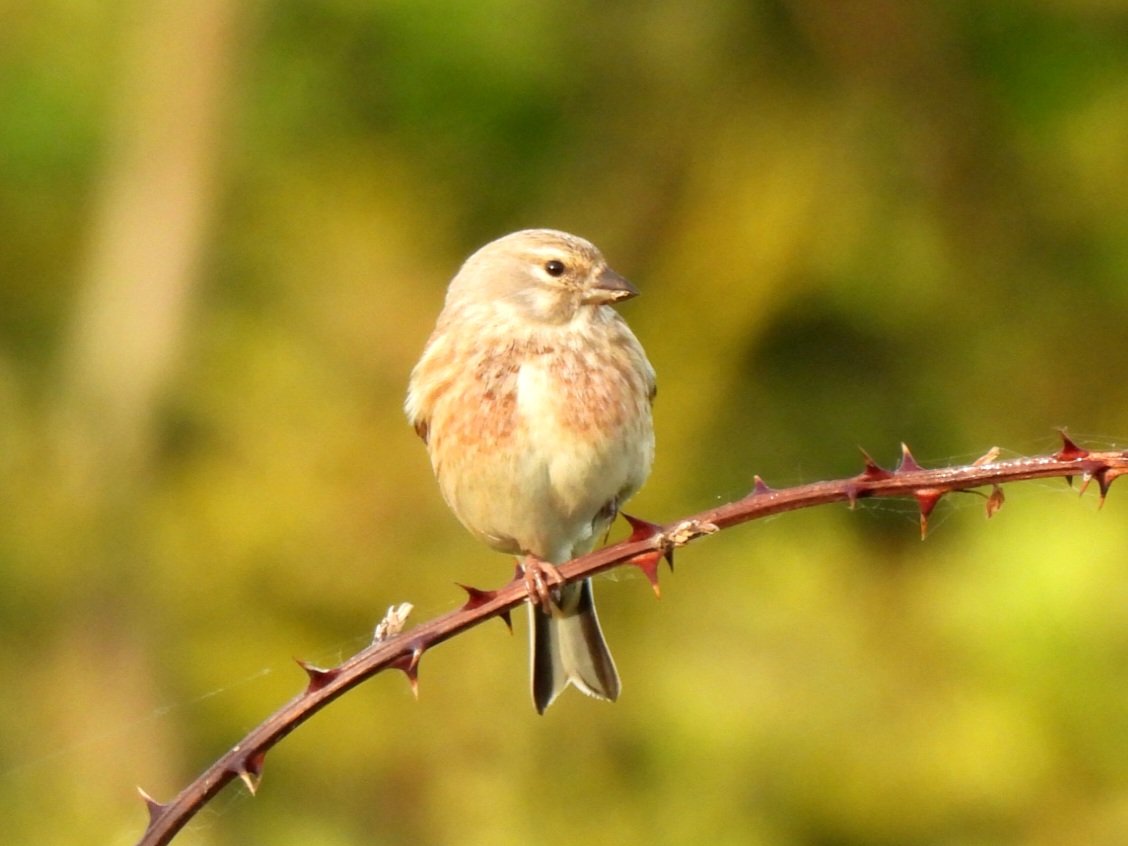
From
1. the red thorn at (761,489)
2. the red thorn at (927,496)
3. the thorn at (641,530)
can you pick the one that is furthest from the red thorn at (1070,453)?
the thorn at (641,530)

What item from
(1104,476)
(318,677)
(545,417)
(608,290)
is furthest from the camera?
(608,290)

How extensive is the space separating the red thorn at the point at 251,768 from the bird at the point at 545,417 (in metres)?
1.55

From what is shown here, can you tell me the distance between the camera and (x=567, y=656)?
3838 millimetres

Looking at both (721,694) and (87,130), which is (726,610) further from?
(87,130)

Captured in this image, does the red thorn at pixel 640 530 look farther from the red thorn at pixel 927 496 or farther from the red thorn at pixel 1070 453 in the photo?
the red thorn at pixel 1070 453

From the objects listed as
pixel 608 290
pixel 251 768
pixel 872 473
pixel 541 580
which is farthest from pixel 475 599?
pixel 608 290

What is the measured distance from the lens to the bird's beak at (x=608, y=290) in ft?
12.9

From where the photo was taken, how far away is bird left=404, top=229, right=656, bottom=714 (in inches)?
145

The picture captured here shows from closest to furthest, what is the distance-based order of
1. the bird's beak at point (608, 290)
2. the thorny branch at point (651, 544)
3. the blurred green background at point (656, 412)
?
the thorny branch at point (651, 544) → the bird's beak at point (608, 290) → the blurred green background at point (656, 412)

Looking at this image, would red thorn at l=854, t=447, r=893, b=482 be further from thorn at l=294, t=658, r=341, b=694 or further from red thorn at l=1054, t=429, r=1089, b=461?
thorn at l=294, t=658, r=341, b=694

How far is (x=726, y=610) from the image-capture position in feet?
20.6

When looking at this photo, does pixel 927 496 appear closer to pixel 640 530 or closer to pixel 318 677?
pixel 640 530

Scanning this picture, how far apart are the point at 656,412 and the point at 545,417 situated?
2882 millimetres

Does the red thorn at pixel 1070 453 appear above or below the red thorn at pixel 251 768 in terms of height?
above
